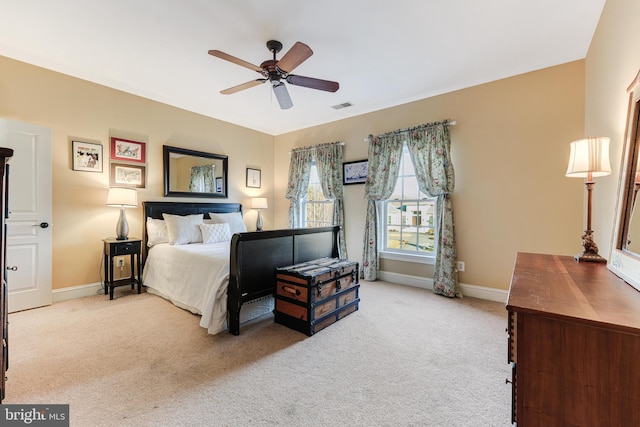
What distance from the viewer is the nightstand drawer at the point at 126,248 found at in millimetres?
3472

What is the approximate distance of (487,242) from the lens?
139 inches

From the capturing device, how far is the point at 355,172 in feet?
15.4

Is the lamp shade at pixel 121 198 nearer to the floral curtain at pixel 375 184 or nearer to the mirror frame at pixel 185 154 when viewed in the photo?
the mirror frame at pixel 185 154

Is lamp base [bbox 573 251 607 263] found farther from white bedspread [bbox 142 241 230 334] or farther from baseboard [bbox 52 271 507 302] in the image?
white bedspread [bbox 142 241 230 334]

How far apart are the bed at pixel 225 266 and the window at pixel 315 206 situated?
1.58 meters

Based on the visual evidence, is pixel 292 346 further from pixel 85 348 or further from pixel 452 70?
pixel 452 70

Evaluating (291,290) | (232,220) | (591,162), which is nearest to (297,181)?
(232,220)

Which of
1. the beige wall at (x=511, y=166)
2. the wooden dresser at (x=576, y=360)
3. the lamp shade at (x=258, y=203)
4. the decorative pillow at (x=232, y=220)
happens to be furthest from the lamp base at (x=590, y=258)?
the lamp shade at (x=258, y=203)

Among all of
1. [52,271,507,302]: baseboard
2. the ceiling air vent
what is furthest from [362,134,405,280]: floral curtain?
[52,271,507,302]: baseboard

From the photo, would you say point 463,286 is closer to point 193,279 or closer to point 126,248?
point 193,279

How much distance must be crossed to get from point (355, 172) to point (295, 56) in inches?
103

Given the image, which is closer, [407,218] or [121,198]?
[121,198]

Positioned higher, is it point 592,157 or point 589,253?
point 592,157

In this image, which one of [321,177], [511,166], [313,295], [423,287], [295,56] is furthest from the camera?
[321,177]
